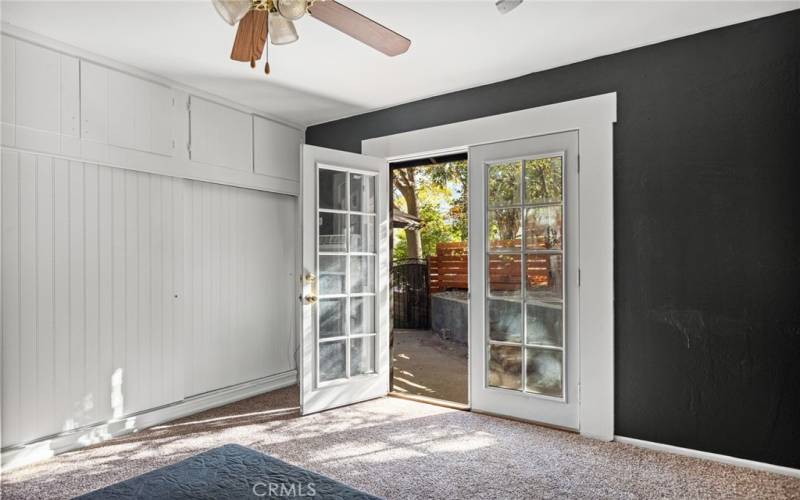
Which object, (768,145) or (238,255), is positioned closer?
(768,145)

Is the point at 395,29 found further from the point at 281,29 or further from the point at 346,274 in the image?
the point at 346,274

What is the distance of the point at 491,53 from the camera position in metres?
3.12

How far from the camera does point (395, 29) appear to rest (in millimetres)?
2789

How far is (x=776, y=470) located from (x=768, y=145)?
5.65ft

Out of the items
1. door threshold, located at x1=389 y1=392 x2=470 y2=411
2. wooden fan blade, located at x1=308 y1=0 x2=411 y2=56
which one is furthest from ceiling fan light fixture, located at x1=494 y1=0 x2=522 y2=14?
door threshold, located at x1=389 y1=392 x2=470 y2=411

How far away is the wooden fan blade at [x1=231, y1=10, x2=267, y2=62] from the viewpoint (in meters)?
1.96

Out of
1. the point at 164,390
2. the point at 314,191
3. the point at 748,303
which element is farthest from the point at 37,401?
the point at 748,303

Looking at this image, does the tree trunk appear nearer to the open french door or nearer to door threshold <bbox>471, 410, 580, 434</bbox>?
the open french door

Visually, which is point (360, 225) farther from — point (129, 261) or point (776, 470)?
point (776, 470)

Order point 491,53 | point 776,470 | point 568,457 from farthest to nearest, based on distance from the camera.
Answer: point 491,53 < point 568,457 < point 776,470

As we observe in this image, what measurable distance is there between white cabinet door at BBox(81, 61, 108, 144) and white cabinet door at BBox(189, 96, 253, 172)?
0.63 metres

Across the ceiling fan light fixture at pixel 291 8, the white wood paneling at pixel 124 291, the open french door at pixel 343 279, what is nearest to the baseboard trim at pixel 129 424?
the white wood paneling at pixel 124 291

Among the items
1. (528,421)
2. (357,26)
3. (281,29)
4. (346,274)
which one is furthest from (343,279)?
(281,29)

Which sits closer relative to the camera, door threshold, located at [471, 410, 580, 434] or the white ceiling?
the white ceiling
